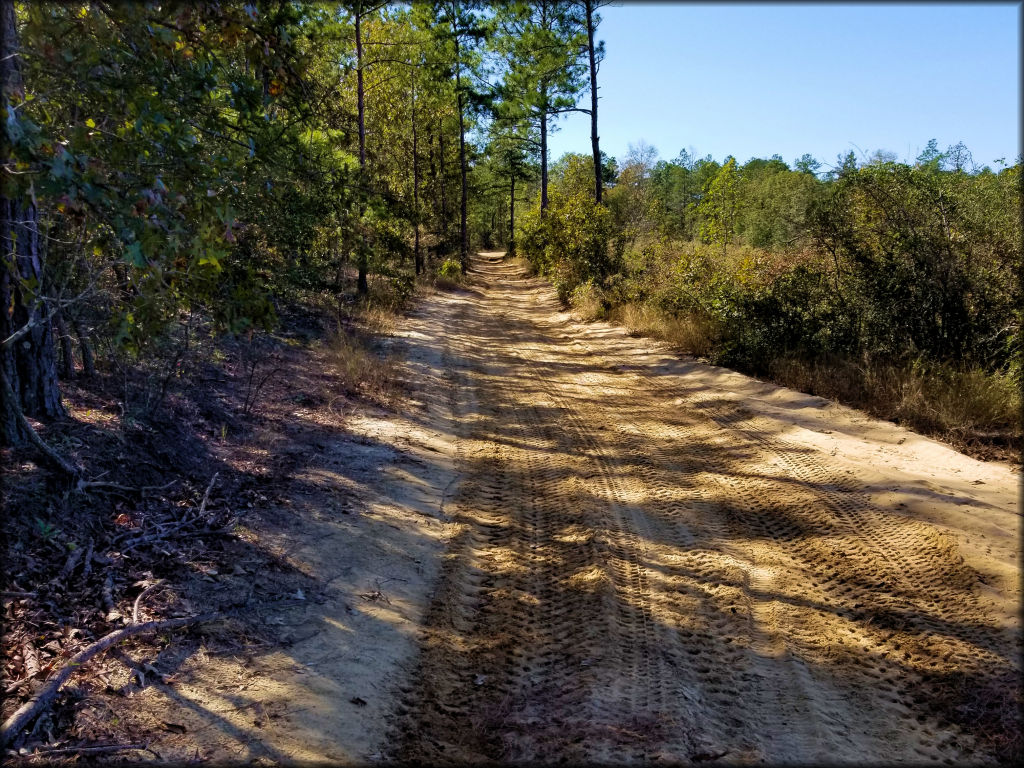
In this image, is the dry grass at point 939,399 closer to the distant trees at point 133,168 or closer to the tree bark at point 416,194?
the distant trees at point 133,168

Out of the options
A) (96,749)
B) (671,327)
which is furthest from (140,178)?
(671,327)

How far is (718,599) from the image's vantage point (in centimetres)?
410

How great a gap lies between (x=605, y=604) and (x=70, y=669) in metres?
2.97

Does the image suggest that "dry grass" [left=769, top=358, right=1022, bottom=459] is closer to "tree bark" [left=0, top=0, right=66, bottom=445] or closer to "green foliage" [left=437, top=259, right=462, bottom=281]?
"tree bark" [left=0, top=0, right=66, bottom=445]

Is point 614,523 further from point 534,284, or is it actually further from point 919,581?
point 534,284

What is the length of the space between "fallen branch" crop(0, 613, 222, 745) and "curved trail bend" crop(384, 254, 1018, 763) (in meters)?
1.40

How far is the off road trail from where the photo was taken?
119 inches

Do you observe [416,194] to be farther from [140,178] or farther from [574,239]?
[140,178]

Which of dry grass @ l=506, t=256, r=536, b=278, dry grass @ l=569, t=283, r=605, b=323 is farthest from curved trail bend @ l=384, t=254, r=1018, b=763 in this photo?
dry grass @ l=506, t=256, r=536, b=278

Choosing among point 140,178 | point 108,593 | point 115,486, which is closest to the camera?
point 140,178

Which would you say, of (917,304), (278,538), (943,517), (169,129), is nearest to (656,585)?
(943,517)

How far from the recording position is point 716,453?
6.82 meters

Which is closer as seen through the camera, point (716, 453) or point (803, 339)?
point (716, 453)

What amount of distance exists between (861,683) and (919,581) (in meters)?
1.25
